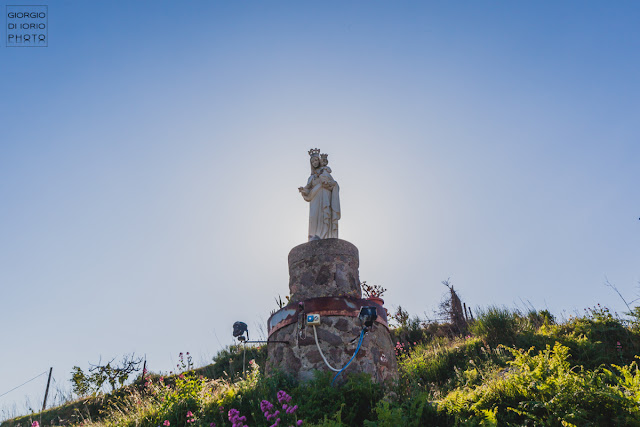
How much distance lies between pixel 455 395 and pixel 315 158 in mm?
5681

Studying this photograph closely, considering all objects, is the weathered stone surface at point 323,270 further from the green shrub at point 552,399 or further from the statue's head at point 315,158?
the green shrub at point 552,399

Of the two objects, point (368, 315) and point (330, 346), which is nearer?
point (368, 315)

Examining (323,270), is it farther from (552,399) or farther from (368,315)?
(552,399)

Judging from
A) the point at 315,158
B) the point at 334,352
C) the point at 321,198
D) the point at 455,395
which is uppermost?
the point at 315,158

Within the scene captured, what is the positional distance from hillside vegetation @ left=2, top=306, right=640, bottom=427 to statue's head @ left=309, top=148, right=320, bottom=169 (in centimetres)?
444

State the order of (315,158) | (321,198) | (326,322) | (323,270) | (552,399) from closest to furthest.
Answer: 1. (552,399)
2. (326,322)
3. (323,270)
4. (321,198)
5. (315,158)

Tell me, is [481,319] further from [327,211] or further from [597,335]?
[327,211]

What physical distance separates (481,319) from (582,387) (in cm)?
781

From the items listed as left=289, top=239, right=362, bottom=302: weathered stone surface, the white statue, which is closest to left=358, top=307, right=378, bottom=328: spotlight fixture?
A: left=289, top=239, right=362, bottom=302: weathered stone surface

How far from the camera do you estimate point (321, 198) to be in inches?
354

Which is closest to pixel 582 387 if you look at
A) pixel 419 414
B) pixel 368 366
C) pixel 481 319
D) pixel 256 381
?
pixel 419 414

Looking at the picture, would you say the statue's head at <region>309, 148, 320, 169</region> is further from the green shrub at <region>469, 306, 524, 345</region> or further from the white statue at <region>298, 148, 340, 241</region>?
the green shrub at <region>469, 306, 524, 345</region>

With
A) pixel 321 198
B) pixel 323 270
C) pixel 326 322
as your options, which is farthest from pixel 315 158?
pixel 326 322

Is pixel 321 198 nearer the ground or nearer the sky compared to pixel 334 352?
nearer the sky
